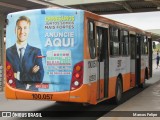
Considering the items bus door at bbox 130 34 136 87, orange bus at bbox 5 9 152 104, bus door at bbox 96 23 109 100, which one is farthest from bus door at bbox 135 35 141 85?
orange bus at bbox 5 9 152 104

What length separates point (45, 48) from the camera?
10.5 meters

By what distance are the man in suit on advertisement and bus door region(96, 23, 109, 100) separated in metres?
1.92

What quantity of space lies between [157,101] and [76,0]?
12883 mm

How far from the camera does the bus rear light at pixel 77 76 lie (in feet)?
33.5

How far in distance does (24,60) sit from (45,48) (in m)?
0.71

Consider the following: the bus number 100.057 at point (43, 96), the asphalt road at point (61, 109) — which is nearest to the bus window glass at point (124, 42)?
the asphalt road at point (61, 109)

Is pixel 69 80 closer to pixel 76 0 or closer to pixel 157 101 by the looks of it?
pixel 157 101

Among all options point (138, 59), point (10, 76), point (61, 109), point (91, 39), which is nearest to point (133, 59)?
point (138, 59)

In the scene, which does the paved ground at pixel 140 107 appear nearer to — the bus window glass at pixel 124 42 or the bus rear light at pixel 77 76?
the bus rear light at pixel 77 76

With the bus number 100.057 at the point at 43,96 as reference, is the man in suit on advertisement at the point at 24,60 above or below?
above

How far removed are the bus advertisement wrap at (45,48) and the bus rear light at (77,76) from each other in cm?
9

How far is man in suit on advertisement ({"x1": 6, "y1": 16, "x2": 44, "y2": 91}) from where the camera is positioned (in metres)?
10.6

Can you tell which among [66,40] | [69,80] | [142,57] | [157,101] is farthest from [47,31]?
[142,57]

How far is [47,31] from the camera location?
1054 cm
